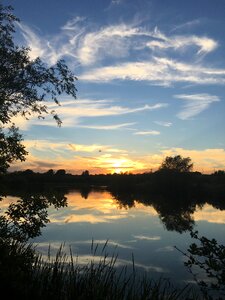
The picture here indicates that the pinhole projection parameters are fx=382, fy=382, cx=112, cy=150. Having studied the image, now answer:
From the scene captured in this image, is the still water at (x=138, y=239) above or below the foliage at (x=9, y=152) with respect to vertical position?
below

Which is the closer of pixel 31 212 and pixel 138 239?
pixel 31 212

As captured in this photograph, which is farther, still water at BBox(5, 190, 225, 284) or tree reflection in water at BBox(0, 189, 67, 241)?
still water at BBox(5, 190, 225, 284)

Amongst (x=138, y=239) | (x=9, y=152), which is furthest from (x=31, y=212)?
(x=138, y=239)

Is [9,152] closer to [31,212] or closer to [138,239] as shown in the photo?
[31,212]

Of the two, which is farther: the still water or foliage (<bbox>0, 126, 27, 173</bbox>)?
the still water

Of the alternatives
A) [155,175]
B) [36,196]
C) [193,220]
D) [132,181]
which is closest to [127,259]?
[36,196]

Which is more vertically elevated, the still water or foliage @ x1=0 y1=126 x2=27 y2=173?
foliage @ x1=0 y1=126 x2=27 y2=173

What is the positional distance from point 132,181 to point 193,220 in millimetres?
112002

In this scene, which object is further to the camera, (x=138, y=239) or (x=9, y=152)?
(x=138, y=239)

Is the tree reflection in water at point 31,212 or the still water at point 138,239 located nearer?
the tree reflection in water at point 31,212

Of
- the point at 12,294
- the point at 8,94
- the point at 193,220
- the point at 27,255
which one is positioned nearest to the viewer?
the point at 12,294

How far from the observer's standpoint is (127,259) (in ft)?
85.8

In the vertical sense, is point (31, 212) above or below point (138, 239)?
above

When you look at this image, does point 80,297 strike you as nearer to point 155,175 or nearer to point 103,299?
point 103,299
